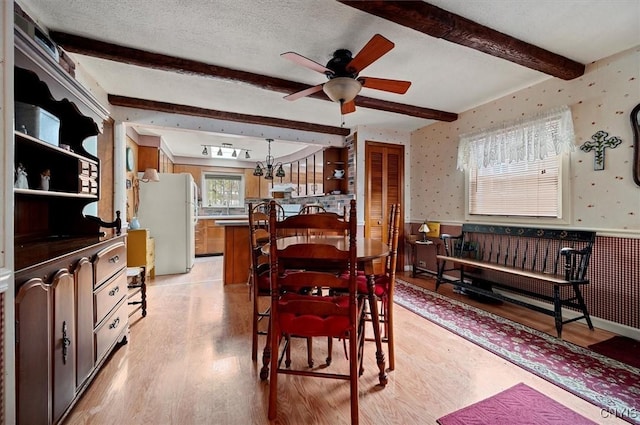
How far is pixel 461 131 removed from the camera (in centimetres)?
398

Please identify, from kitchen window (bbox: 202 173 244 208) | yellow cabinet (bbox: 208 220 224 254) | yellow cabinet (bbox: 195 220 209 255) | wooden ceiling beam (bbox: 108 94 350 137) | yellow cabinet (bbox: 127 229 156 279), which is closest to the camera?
yellow cabinet (bbox: 127 229 156 279)

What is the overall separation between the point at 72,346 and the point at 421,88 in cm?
363

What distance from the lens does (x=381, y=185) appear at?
4.72 meters

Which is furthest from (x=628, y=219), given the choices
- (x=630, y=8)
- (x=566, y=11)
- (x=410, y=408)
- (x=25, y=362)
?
(x=25, y=362)

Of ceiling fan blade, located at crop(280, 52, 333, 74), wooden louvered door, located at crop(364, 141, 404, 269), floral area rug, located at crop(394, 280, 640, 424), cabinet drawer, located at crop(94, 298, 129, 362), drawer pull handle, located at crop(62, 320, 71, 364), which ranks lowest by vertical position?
floral area rug, located at crop(394, 280, 640, 424)

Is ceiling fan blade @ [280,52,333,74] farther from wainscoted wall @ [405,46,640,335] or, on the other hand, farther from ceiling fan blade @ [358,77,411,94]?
wainscoted wall @ [405,46,640,335]

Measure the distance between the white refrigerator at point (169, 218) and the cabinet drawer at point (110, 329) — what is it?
2.43 metres

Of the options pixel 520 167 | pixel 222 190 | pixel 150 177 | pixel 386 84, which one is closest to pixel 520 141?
pixel 520 167

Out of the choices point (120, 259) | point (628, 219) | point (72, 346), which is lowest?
point (72, 346)

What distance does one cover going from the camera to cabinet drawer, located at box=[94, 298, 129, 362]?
1.69 m

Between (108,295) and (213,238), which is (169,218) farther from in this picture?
(108,295)

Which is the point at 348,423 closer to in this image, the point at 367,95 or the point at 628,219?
the point at 628,219

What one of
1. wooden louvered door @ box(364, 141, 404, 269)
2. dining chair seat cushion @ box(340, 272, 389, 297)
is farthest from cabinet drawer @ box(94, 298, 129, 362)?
wooden louvered door @ box(364, 141, 404, 269)

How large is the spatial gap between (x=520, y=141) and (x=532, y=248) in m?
1.19
